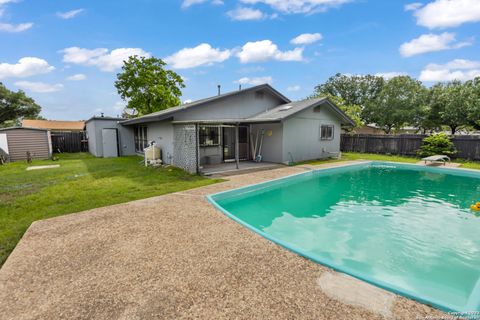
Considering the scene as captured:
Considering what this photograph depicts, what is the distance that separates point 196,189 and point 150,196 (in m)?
1.37

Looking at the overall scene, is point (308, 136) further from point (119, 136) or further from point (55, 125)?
point (55, 125)

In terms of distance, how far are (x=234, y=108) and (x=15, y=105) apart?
38.7 meters

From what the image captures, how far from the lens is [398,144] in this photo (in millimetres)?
16766

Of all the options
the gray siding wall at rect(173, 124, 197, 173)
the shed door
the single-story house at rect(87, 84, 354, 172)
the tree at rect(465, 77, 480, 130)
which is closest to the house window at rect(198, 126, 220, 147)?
the single-story house at rect(87, 84, 354, 172)

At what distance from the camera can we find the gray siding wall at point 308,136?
41.4ft

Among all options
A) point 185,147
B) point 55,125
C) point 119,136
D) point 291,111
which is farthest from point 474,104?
point 55,125

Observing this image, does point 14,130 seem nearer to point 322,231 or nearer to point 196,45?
point 196,45

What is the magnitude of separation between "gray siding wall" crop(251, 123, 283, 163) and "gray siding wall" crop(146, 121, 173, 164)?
471 centimetres

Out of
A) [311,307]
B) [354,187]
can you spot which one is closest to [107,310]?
[311,307]

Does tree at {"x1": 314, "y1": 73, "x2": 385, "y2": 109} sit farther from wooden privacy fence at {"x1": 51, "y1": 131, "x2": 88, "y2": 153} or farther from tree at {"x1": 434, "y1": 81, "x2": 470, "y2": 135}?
wooden privacy fence at {"x1": 51, "y1": 131, "x2": 88, "y2": 153}

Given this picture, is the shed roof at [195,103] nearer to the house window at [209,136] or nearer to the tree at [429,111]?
the house window at [209,136]

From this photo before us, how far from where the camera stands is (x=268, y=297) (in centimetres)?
254

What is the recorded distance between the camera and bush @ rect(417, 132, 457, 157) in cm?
1425

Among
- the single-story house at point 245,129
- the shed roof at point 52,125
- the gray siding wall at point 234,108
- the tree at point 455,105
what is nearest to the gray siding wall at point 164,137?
the single-story house at point 245,129
